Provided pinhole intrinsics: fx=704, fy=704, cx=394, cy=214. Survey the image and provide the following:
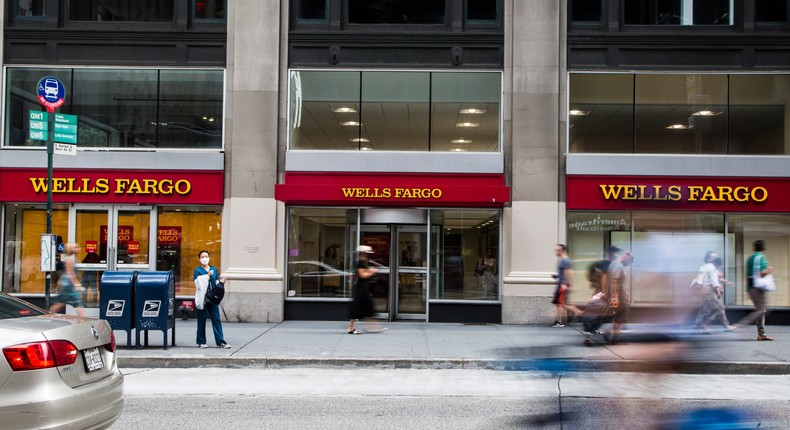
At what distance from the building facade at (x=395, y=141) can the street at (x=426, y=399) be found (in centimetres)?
562

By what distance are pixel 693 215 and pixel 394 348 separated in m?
8.20

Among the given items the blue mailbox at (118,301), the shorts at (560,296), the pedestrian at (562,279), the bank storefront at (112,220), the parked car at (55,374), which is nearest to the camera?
the parked car at (55,374)

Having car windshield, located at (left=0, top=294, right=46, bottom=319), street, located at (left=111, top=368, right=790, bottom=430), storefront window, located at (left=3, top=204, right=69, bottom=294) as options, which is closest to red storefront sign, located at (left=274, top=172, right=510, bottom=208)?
storefront window, located at (left=3, top=204, right=69, bottom=294)

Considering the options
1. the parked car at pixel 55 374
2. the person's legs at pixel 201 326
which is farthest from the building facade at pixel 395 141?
the parked car at pixel 55 374

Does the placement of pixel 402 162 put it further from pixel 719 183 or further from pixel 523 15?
pixel 719 183

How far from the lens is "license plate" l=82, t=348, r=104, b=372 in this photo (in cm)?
541

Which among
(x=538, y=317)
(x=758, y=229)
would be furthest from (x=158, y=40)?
(x=758, y=229)

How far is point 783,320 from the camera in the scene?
639 inches

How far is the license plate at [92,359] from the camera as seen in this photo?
17.7ft

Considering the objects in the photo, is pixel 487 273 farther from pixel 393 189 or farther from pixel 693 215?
pixel 693 215

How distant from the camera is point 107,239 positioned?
16484 mm

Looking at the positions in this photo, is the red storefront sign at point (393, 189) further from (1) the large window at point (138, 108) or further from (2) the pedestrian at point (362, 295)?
(1) the large window at point (138, 108)

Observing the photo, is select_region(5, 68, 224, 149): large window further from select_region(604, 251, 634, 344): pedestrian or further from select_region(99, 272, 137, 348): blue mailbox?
select_region(604, 251, 634, 344): pedestrian

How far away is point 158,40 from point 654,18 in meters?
11.8
